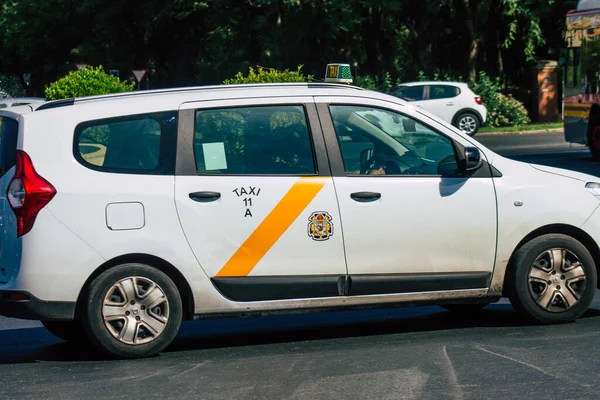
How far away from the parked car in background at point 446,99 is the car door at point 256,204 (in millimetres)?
26915

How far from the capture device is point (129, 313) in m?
6.68

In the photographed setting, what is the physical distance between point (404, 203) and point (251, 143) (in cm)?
101

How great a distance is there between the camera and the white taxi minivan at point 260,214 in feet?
21.6

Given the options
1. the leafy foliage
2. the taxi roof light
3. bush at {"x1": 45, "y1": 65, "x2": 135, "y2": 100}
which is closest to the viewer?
the taxi roof light

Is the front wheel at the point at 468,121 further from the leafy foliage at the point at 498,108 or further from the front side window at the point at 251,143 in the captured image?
the front side window at the point at 251,143

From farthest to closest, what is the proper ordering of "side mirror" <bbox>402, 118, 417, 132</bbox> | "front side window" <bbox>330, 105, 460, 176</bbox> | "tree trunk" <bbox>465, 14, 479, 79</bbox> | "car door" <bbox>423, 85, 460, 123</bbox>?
"tree trunk" <bbox>465, 14, 479, 79</bbox> < "car door" <bbox>423, 85, 460, 123</bbox> < "side mirror" <bbox>402, 118, 417, 132</bbox> < "front side window" <bbox>330, 105, 460, 176</bbox>

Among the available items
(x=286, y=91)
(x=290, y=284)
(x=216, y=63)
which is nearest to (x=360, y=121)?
(x=286, y=91)

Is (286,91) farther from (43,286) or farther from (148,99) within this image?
(43,286)

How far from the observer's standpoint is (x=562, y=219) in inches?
292

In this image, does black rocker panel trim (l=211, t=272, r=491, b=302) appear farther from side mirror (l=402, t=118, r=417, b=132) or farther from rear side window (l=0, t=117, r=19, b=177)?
rear side window (l=0, t=117, r=19, b=177)

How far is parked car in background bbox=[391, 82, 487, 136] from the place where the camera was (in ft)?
111

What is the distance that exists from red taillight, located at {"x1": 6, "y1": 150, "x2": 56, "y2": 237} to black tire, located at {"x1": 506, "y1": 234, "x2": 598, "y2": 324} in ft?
9.70

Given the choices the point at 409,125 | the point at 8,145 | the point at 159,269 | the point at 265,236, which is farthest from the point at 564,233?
the point at 8,145

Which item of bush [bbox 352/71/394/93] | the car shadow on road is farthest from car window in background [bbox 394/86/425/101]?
the car shadow on road
